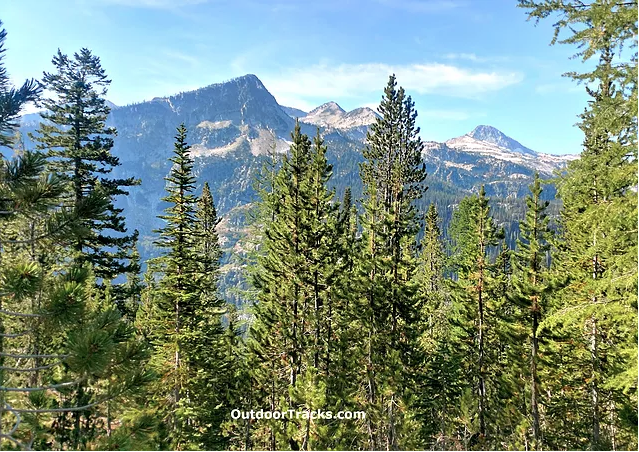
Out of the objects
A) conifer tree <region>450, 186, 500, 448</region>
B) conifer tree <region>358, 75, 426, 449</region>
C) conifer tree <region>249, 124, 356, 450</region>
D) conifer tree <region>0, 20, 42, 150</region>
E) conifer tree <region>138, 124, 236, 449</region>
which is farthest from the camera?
conifer tree <region>450, 186, 500, 448</region>

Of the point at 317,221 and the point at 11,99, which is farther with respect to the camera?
the point at 317,221

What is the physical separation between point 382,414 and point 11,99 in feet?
56.1

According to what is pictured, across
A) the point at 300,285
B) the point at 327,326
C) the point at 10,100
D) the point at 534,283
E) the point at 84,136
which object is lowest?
the point at 327,326

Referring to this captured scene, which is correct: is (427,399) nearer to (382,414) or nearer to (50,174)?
(382,414)

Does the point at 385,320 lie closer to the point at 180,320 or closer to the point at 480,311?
the point at 480,311

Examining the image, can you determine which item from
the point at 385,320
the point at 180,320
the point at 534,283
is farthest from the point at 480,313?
the point at 180,320

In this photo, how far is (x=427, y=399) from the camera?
21125 mm

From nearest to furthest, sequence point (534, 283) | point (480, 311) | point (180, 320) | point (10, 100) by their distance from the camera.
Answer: point (10, 100) < point (180, 320) < point (534, 283) < point (480, 311)

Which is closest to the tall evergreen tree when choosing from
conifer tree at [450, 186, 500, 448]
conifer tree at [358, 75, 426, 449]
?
conifer tree at [450, 186, 500, 448]

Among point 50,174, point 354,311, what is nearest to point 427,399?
point 354,311

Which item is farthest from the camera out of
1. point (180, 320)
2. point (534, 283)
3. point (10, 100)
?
point (534, 283)

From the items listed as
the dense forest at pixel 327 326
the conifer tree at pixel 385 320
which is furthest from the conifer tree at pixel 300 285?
the conifer tree at pixel 385 320

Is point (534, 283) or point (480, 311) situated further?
point (480, 311)

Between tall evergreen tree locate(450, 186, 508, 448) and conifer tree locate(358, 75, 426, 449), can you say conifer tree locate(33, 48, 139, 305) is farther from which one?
tall evergreen tree locate(450, 186, 508, 448)
